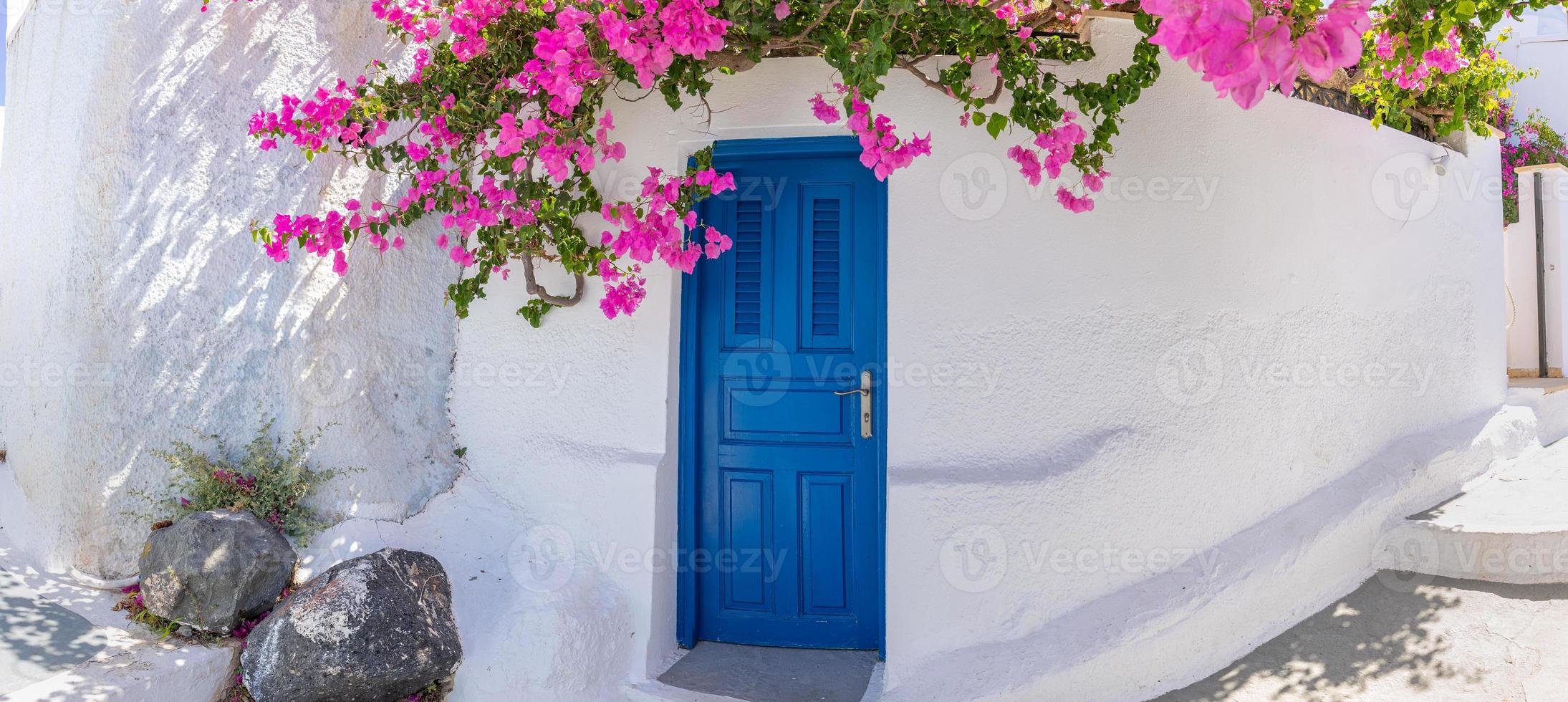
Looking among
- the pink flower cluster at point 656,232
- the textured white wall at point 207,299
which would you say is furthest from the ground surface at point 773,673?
the pink flower cluster at point 656,232

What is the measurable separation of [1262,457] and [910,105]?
2.05 m

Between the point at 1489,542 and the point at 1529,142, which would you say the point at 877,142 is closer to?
the point at 1489,542

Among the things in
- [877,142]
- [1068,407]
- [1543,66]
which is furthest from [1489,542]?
[1543,66]

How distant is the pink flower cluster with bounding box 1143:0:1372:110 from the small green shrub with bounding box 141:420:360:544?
373 cm


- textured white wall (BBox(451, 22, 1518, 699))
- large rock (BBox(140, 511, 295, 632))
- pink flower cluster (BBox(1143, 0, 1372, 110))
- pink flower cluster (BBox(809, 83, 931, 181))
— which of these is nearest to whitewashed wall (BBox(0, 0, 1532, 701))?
textured white wall (BBox(451, 22, 1518, 699))

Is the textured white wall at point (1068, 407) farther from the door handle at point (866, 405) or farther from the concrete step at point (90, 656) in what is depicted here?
the concrete step at point (90, 656)

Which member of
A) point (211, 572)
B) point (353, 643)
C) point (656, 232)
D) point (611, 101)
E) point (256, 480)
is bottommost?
point (353, 643)

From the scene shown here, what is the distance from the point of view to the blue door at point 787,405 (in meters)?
3.91

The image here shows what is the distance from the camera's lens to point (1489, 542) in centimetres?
390

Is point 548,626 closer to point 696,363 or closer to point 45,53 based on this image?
point 696,363

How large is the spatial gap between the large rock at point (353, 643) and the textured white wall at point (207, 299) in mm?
614

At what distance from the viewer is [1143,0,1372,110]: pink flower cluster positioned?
1.60 meters

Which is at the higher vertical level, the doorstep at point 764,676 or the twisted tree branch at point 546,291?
the twisted tree branch at point 546,291

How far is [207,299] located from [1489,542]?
5.77 m
